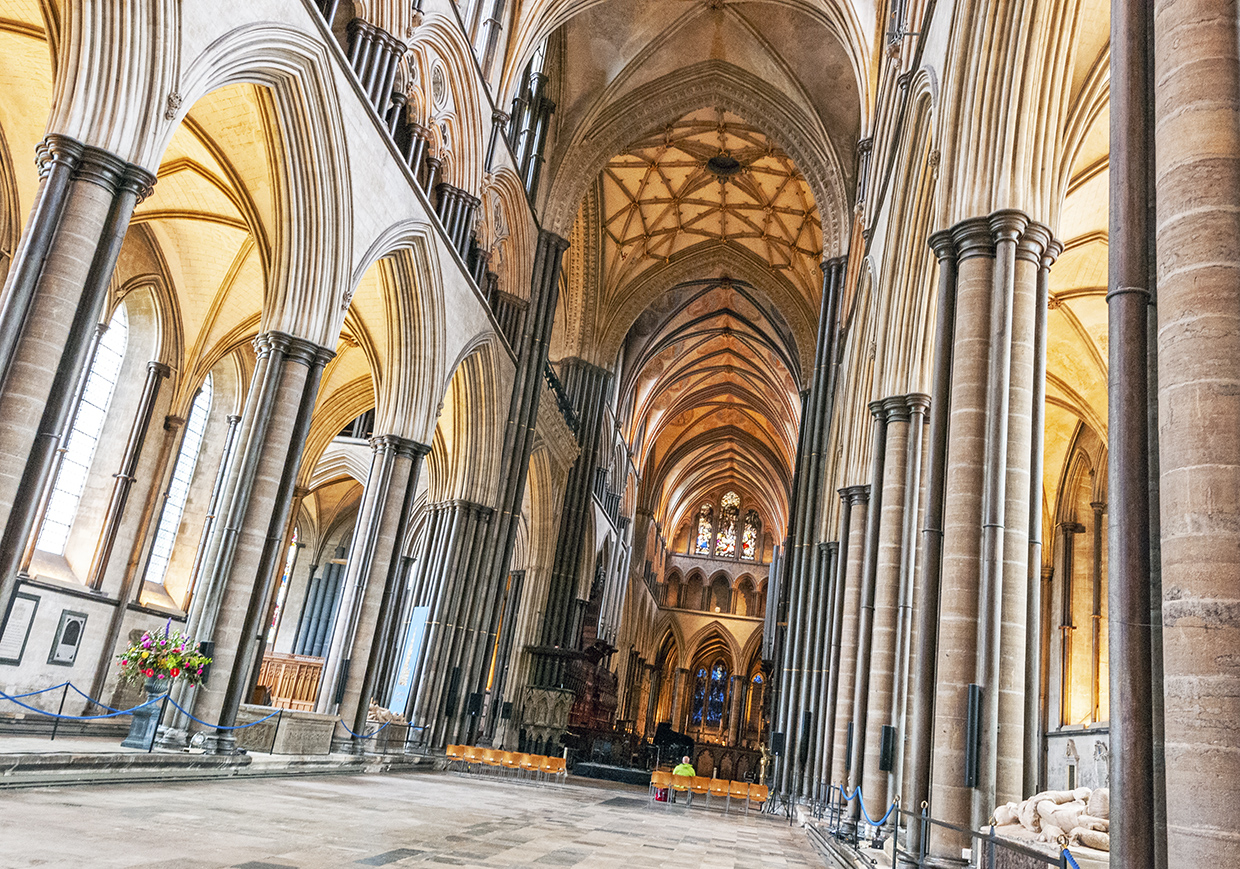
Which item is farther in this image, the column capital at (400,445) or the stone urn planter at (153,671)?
the column capital at (400,445)

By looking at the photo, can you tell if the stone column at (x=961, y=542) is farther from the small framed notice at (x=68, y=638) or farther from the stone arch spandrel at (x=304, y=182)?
the small framed notice at (x=68, y=638)

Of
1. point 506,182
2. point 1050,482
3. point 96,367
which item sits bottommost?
point 96,367

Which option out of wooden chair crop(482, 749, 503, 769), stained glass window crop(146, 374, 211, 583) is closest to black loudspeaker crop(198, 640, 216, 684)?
wooden chair crop(482, 749, 503, 769)

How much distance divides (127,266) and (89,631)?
20.0 feet

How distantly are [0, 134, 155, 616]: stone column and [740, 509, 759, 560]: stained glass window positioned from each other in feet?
140

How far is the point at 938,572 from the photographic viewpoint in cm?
741

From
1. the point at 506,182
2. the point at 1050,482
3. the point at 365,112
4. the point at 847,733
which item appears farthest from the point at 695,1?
the point at 847,733

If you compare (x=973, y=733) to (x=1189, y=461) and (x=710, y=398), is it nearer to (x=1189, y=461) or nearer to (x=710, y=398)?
(x=1189, y=461)

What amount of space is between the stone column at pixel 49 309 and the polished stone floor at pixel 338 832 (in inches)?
88.6

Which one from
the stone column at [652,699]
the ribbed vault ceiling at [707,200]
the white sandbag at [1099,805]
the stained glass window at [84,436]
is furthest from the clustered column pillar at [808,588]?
the stone column at [652,699]

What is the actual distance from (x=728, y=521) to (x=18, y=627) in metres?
38.0

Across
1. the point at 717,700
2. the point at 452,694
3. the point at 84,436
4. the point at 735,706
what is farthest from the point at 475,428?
the point at 717,700

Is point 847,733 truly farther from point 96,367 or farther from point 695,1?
point 695,1

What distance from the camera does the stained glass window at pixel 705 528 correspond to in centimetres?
4938
